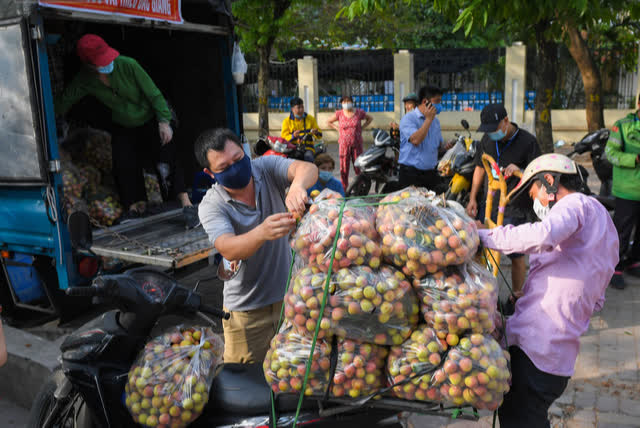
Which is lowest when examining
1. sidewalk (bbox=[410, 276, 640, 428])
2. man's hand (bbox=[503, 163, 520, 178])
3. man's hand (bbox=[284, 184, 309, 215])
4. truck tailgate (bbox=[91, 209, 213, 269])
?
sidewalk (bbox=[410, 276, 640, 428])

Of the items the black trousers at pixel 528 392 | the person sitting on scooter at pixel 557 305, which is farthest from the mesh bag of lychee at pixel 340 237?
the black trousers at pixel 528 392

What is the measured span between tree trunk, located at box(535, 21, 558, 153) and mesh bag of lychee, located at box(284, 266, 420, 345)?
7.20 meters

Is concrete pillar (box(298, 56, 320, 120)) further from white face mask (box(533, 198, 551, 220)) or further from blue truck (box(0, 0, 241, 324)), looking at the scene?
white face mask (box(533, 198, 551, 220))

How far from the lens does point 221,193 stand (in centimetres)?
287

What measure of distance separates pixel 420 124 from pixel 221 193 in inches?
184

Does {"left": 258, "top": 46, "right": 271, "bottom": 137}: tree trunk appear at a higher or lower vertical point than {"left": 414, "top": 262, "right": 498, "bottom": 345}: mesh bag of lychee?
higher

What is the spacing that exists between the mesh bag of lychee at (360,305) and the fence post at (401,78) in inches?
653

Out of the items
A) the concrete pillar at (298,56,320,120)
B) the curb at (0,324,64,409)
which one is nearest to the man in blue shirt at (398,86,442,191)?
the curb at (0,324,64,409)

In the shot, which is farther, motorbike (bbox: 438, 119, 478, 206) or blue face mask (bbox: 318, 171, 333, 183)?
motorbike (bbox: 438, 119, 478, 206)

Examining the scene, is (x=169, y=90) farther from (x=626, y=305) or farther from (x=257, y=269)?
(x=626, y=305)

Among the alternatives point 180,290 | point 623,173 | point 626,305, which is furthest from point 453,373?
point 623,173

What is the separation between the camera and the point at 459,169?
6.62 m

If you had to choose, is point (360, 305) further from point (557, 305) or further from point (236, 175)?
point (236, 175)

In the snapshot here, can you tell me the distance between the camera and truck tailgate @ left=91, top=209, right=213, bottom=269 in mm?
4312
